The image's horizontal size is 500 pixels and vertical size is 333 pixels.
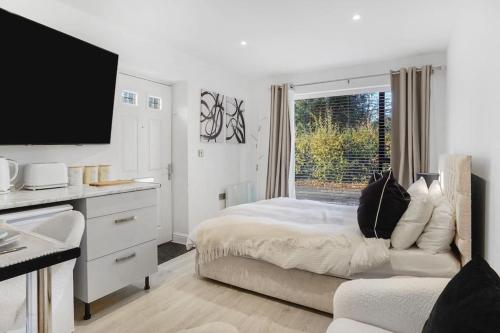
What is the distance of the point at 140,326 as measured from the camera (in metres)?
A: 2.05

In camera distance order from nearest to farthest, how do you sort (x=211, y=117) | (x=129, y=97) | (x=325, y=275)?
1. (x=325, y=275)
2. (x=129, y=97)
3. (x=211, y=117)

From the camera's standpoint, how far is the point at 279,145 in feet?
15.5

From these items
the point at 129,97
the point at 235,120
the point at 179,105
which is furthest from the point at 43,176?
the point at 235,120

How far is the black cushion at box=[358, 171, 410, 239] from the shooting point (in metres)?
1.98

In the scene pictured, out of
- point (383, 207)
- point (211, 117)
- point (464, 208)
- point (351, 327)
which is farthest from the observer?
point (211, 117)

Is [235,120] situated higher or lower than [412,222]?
higher

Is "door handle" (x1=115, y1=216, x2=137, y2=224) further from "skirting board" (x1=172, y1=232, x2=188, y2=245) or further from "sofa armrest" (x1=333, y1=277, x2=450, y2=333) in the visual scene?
"sofa armrest" (x1=333, y1=277, x2=450, y2=333)

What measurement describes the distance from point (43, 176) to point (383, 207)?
245cm

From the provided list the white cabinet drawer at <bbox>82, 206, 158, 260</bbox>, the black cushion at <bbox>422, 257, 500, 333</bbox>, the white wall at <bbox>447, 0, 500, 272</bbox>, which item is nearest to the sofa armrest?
the black cushion at <bbox>422, 257, 500, 333</bbox>

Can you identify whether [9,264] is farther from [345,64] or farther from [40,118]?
[345,64]

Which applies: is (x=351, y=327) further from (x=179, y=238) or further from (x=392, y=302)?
(x=179, y=238)

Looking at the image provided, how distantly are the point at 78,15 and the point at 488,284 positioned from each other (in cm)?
323

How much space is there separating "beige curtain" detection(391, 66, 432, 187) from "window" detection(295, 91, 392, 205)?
27 cm

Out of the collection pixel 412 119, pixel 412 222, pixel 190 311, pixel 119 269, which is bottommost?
pixel 190 311
